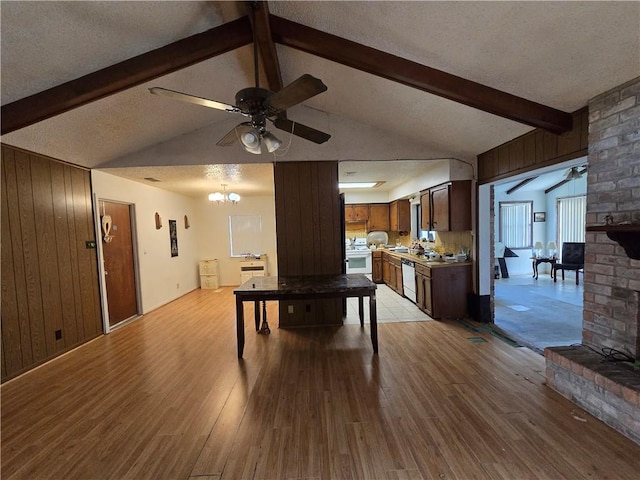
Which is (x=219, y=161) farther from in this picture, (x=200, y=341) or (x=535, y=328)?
(x=535, y=328)

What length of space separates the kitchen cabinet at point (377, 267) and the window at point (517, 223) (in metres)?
3.81

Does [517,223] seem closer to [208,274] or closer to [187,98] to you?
[208,274]

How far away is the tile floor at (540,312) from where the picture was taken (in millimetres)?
3559

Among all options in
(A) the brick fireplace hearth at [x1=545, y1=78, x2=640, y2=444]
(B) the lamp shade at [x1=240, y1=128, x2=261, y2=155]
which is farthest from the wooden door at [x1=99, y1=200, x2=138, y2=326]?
(A) the brick fireplace hearth at [x1=545, y1=78, x2=640, y2=444]

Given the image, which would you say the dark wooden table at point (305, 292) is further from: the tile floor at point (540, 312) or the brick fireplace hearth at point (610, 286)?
the tile floor at point (540, 312)

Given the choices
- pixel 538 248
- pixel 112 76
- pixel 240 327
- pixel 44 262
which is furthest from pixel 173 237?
pixel 538 248

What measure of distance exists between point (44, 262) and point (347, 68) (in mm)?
4010

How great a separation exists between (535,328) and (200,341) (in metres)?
4.56

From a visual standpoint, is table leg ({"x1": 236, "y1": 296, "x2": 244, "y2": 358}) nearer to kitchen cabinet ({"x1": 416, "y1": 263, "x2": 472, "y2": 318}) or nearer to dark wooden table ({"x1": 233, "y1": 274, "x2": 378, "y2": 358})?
dark wooden table ({"x1": 233, "y1": 274, "x2": 378, "y2": 358})

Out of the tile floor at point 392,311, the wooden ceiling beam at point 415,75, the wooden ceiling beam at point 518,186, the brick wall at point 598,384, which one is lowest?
the tile floor at point 392,311

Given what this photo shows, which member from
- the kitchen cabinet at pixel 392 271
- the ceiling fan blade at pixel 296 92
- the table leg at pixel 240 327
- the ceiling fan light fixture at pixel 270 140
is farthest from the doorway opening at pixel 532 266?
the table leg at pixel 240 327

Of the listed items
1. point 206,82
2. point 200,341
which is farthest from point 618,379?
point 206,82

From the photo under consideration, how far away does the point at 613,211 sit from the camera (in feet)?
7.24

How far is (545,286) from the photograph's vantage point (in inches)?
252
